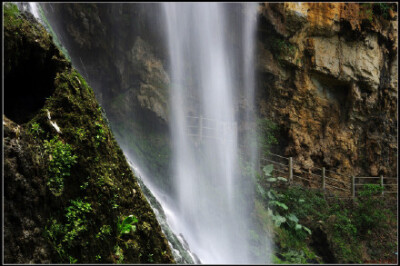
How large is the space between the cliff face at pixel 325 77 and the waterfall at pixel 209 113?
88 centimetres

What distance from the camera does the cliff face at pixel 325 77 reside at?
992 centimetres

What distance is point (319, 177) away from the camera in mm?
10102

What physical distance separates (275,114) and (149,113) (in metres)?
4.48

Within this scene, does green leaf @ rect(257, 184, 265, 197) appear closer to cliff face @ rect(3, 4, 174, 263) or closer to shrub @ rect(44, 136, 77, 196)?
cliff face @ rect(3, 4, 174, 263)

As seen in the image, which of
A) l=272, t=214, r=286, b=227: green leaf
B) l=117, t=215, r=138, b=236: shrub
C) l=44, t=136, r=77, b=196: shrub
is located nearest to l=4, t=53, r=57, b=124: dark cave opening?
l=44, t=136, r=77, b=196: shrub

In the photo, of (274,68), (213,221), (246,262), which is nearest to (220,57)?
(274,68)

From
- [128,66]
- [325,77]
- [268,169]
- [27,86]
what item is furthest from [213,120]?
[27,86]

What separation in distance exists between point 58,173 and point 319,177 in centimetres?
934

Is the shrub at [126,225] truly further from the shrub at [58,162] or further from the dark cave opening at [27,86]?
the dark cave opening at [27,86]

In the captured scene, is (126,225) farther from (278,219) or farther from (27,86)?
(278,219)

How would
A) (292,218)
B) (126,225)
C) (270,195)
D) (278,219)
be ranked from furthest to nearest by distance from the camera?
(270,195), (292,218), (278,219), (126,225)

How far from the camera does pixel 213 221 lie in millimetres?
7344

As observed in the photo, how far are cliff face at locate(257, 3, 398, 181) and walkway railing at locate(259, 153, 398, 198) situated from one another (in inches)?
10.9

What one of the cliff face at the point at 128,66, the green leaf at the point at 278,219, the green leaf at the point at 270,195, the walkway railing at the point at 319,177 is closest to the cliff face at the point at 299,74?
the cliff face at the point at 128,66
